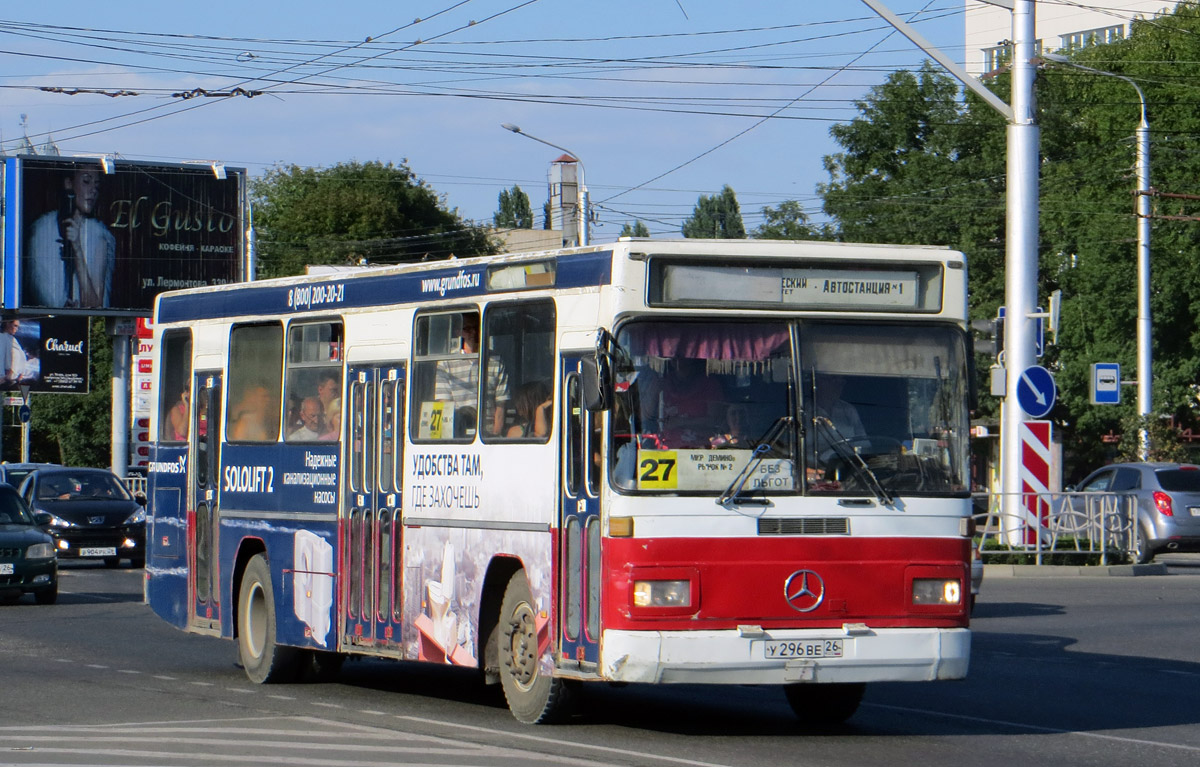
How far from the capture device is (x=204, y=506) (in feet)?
50.8

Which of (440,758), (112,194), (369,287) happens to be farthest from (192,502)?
(112,194)

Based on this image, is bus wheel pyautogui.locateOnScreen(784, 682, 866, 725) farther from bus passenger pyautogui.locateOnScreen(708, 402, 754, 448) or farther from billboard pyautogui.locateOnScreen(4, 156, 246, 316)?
billboard pyautogui.locateOnScreen(4, 156, 246, 316)

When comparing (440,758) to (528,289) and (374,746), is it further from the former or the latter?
(528,289)

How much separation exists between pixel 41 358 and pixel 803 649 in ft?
194

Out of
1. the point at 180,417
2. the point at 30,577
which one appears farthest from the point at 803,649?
the point at 30,577

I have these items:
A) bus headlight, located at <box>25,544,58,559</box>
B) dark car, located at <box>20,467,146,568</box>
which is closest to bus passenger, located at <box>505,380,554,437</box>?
bus headlight, located at <box>25,544,58,559</box>

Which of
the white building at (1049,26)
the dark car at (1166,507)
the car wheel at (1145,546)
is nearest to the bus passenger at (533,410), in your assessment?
the dark car at (1166,507)

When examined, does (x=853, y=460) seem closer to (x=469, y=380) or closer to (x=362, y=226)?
(x=469, y=380)

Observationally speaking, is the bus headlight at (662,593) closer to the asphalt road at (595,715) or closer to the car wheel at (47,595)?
the asphalt road at (595,715)

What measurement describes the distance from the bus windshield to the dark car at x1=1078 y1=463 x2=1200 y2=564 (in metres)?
19.6

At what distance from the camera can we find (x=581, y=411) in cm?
1095

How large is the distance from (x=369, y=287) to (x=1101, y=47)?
52.4m

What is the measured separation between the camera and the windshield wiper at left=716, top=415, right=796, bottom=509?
10625 mm

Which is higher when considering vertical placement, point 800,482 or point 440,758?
point 800,482
